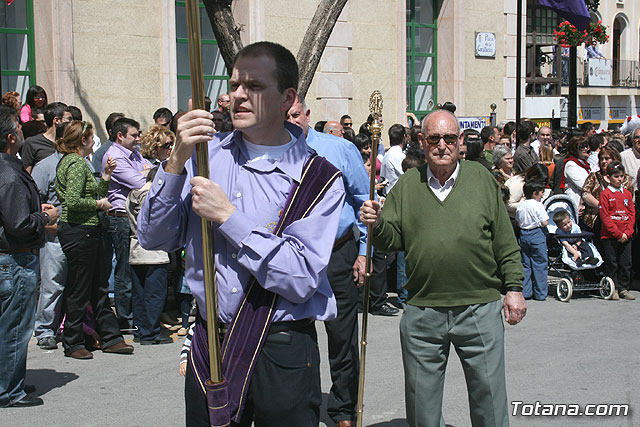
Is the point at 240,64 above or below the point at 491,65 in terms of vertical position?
below

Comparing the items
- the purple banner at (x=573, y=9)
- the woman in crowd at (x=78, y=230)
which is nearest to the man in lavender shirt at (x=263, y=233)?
the woman in crowd at (x=78, y=230)

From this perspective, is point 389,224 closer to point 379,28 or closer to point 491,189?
point 491,189

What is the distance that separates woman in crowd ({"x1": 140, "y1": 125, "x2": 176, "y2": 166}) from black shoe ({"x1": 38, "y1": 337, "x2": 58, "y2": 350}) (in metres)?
2.06

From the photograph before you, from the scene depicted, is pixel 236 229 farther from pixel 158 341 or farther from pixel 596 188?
pixel 596 188

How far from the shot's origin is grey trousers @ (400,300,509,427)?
4449 millimetres

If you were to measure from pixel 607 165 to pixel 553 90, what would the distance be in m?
21.5

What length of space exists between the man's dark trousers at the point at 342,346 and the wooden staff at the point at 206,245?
277 centimetres

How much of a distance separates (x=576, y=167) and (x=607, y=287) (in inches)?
79.9

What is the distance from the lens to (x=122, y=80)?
13.1 meters

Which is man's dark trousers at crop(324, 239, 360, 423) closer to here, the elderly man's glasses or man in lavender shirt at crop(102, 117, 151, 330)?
the elderly man's glasses

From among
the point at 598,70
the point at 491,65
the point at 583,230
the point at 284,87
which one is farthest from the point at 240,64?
the point at 598,70

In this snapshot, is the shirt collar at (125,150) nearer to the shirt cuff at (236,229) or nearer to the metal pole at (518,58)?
the shirt cuff at (236,229)

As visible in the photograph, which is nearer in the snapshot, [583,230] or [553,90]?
[583,230]

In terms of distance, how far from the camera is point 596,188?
A: 10.9 metres
